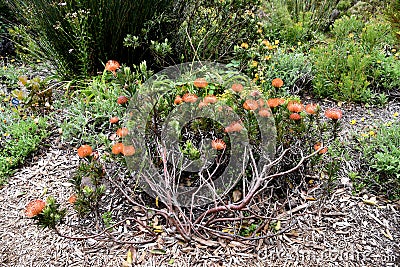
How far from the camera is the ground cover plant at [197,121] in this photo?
72.6 inches

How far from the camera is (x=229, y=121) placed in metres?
2.01

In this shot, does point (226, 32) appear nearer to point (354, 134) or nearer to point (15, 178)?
point (354, 134)

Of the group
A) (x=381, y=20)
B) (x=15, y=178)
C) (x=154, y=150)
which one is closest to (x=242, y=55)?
(x=154, y=150)

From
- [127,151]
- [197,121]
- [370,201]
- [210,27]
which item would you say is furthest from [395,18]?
[127,151]

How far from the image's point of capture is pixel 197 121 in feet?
6.62

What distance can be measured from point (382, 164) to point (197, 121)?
1.07 m

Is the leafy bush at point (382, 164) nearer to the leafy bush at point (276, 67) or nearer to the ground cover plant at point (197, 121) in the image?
the ground cover plant at point (197, 121)

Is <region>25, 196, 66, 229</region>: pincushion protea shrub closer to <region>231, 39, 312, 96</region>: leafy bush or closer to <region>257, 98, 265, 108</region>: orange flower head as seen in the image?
<region>257, 98, 265, 108</region>: orange flower head

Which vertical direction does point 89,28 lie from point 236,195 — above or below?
above

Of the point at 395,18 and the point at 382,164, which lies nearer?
the point at 382,164

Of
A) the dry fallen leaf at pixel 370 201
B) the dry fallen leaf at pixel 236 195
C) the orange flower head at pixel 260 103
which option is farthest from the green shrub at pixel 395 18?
the dry fallen leaf at pixel 236 195

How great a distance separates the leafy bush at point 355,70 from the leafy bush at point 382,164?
63cm

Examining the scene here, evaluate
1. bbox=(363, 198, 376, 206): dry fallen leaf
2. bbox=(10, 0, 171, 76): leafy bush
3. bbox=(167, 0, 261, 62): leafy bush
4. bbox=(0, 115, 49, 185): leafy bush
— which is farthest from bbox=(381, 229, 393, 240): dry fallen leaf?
bbox=(10, 0, 171, 76): leafy bush

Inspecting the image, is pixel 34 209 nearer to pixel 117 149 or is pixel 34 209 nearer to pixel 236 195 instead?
pixel 117 149
